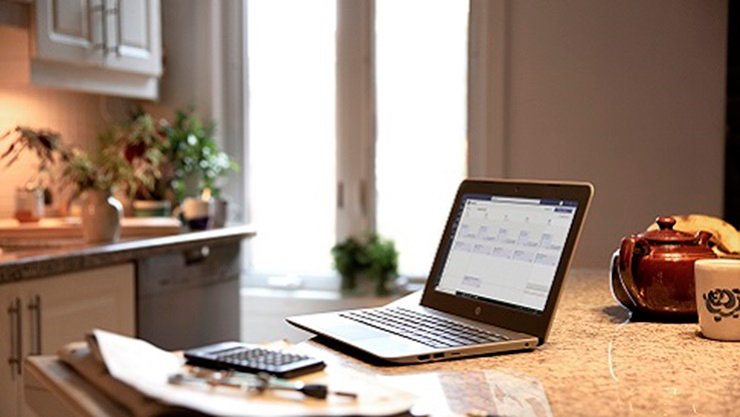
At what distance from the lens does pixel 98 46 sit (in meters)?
3.20

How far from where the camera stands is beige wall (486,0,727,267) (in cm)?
353

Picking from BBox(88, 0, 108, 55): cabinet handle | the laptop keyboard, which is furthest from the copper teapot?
BBox(88, 0, 108, 55): cabinet handle

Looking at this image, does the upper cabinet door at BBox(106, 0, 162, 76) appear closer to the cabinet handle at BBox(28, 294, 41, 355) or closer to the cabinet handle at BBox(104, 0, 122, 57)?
the cabinet handle at BBox(104, 0, 122, 57)

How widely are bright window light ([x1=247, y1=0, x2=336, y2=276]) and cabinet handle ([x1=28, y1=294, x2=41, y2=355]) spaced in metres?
1.69

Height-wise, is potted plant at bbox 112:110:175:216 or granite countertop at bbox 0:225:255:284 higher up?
potted plant at bbox 112:110:175:216

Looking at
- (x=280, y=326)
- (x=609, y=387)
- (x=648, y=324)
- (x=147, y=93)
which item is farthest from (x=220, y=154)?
(x=609, y=387)

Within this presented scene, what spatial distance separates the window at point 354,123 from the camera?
3.85 metres

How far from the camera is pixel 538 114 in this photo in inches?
145

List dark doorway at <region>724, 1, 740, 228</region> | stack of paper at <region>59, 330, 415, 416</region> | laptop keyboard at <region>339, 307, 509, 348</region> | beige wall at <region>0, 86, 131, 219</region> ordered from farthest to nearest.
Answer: dark doorway at <region>724, 1, 740, 228</region> → beige wall at <region>0, 86, 131, 219</region> → laptop keyboard at <region>339, 307, 509, 348</region> → stack of paper at <region>59, 330, 415, 416</region>

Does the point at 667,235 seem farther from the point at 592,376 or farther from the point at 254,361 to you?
the point at 254,361

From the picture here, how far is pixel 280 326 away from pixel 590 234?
4.37ft

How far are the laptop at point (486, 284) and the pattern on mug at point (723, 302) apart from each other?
231 mm

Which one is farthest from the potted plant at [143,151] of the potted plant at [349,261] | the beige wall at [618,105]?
the beige wall at [618,105]

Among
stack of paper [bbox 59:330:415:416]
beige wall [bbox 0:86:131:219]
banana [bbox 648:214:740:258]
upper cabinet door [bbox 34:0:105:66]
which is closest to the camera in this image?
stack of paper [bbox 59:330:415:416]
